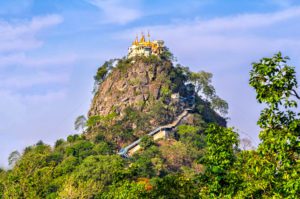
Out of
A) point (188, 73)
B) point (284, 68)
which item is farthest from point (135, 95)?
point (284, 68)

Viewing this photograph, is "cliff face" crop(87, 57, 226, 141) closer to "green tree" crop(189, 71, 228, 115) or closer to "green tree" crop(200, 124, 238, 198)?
"green tree" crop(189, 71, 228, 115)

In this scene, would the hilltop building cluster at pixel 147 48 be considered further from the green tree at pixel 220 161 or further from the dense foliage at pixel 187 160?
the green tree at pixel 220 161

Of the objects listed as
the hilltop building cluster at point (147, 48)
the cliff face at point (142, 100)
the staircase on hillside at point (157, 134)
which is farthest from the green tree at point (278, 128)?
the hilltop building cluster at point (147, 48)

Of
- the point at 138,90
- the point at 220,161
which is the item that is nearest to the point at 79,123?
the point at 138,90

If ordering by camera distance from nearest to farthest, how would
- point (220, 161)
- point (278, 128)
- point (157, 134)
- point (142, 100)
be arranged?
1. point (278, 128)
2. point (220, 161)
3. point (157, 134)
4. point (142, 100)

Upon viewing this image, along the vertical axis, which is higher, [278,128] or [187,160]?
[187,160]

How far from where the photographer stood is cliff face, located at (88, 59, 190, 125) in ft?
264

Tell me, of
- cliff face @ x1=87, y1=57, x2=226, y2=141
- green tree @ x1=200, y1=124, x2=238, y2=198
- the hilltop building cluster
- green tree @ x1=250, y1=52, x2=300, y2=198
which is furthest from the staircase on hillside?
green tree @ x1=250, y1=52, x2=300, y2=198

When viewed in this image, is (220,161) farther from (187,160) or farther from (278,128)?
(187,160)

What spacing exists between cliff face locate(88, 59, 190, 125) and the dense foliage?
2.03m

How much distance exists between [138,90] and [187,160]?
16596 millimetres

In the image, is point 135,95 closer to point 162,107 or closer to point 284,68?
point 162,107

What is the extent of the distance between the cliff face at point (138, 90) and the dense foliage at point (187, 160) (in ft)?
6.66

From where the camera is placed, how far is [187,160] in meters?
69.9
